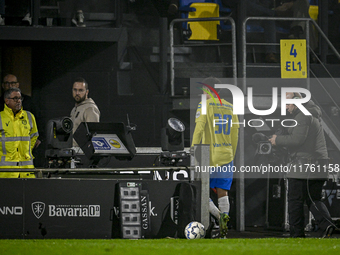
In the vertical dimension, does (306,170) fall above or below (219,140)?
below

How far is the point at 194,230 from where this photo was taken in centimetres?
579

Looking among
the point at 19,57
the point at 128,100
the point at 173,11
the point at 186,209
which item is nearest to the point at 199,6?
the point at 173,11

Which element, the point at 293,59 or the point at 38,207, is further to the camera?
the point at 293,59

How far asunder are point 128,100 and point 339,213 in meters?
4.11

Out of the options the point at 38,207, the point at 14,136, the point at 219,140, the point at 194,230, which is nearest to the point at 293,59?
the point at 219,140

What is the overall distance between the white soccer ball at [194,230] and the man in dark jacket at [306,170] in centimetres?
128

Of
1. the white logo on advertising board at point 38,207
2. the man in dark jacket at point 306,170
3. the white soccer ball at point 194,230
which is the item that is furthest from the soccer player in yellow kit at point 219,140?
the white logo on advertising board at point 38,207

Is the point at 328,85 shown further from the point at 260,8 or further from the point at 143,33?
the point at 143,33

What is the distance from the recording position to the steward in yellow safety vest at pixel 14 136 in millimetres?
7008

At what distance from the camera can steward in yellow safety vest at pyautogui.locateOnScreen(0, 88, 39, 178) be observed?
7.01 meters

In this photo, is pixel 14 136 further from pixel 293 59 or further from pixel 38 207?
pixel 293 59

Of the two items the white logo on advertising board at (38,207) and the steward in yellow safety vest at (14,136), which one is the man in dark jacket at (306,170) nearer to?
the white logo on advertising board at (38,207)

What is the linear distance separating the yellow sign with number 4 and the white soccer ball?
11.8 feet

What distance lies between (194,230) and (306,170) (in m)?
1.61
